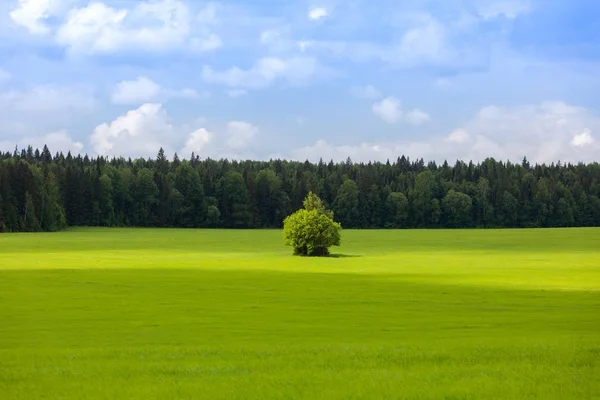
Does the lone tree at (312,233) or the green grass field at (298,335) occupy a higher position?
the lone tree at (312,233)

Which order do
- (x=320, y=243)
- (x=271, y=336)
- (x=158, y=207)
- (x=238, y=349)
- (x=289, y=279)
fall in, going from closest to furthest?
(x=238, y=349) → (x=271, y=336) → (x=289, y=279) → (x=320, y=243) → (x=158, y=207)

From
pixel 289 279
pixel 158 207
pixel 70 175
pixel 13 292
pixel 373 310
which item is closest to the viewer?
pixel 373 310

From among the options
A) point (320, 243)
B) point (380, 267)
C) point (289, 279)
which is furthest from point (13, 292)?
point (320, 243)

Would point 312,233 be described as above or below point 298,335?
above

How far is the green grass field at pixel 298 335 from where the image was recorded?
50.5ft

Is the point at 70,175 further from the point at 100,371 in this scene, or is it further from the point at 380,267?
the point at 100,371

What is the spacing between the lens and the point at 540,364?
17406 millimetres

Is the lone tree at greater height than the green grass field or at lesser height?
greater

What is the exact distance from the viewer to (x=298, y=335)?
23891mm

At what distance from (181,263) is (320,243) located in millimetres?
22278

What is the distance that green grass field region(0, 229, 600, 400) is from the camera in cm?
1539

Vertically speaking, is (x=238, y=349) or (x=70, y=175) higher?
(x=70, y=175)

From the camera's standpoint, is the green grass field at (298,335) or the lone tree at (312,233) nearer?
the green grass field at (298,335)

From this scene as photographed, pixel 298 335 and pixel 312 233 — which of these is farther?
pixel 312 233
